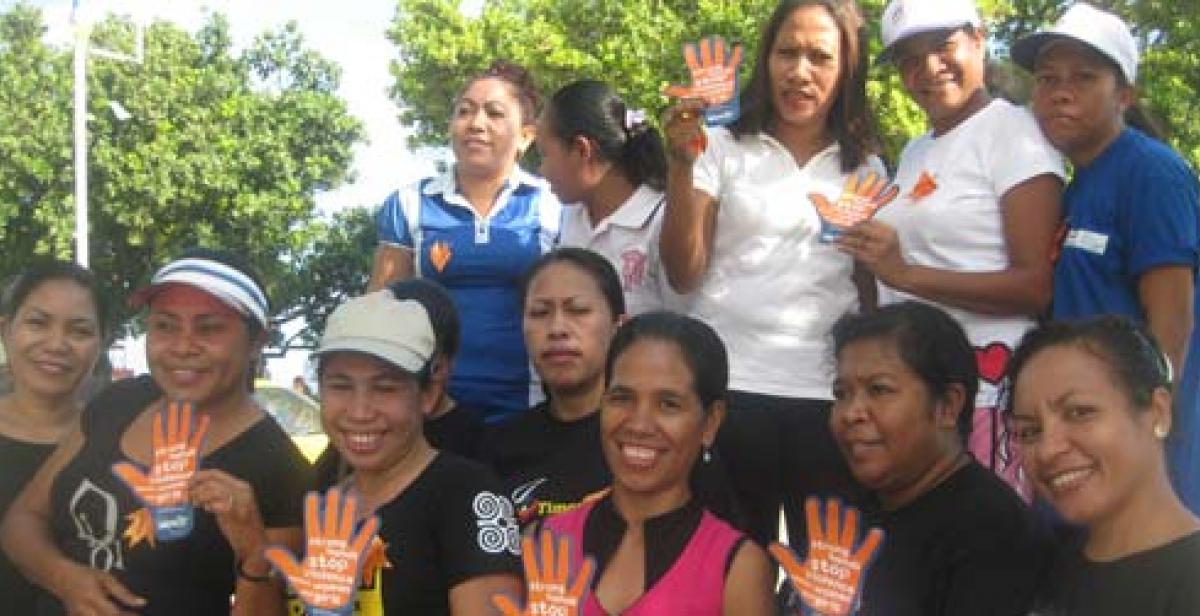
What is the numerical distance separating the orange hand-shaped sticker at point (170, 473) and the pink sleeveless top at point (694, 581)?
98 centimetres

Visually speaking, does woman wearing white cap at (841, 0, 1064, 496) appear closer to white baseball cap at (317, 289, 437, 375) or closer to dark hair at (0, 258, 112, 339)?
white baseball cap at (317, 289, 437, 375)

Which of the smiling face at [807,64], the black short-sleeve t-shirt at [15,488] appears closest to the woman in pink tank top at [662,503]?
the smiling face at [807,64]

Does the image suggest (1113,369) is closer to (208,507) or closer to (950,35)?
(950,35)

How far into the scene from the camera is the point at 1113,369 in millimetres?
2689

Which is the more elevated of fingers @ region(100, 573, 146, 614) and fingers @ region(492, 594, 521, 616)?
fingers @ region(100, 573, 146, 614)

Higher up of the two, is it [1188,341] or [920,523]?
[1188,341]

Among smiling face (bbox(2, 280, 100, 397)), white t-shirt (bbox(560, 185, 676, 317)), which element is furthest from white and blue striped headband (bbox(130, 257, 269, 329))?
white t-shirt (bbox(560, 185, 676, 317))

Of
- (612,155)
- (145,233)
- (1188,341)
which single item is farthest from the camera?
(145,233)

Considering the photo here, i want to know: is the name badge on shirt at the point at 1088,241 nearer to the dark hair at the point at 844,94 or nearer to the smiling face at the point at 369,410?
the dark hair at the point at 844,94

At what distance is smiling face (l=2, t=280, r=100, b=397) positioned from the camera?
3881 millimetres

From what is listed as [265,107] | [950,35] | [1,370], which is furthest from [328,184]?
[950,35]

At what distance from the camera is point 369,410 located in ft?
10.5

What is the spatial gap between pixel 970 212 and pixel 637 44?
41.5 feet

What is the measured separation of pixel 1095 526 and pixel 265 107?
24476 millimetres
